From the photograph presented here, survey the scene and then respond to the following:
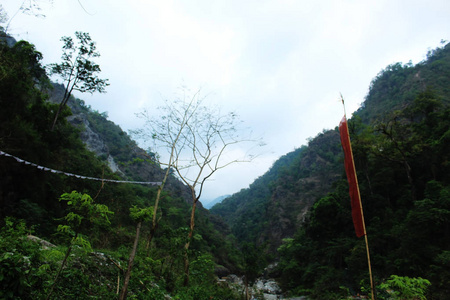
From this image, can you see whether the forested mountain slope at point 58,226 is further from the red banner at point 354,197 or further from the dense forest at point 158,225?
the red banner at point 354,197

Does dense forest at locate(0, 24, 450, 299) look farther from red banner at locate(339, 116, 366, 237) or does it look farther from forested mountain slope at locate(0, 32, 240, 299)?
red banner at locate(339, 116, 366, 237)

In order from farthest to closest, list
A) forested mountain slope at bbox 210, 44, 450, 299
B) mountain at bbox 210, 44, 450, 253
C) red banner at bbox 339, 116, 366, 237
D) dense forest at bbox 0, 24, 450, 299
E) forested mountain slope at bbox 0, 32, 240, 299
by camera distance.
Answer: mountain at bbox 210, 44, 450, 253 → forested mountain slope at bbox 210, 44, 450, 299 → dense forest at bbox 0, 24, 450, 299 → red banner at bbox 339, 116, 366, 237 → forested mountain slope at bbox 0, 32, 240, 299

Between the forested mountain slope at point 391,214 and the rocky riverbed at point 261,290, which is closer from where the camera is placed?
the forested mountain slope at point 391,214

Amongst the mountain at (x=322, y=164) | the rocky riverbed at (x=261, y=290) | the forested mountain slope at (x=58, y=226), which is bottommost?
the rocky riverbed at (x=261, y=290)

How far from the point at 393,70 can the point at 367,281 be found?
6431 centimetres

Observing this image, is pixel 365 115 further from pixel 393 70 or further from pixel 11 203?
A: pixel 11 203

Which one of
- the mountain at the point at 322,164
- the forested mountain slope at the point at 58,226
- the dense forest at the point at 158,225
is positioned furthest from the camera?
the mountain at the point at 322,164

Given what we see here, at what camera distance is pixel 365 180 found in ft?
69.6

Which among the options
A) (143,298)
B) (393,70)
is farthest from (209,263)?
(393,70)

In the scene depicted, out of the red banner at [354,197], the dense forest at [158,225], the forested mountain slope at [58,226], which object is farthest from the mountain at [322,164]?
the red banner at [354,197]

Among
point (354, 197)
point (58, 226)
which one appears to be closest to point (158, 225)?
point (58, 226)

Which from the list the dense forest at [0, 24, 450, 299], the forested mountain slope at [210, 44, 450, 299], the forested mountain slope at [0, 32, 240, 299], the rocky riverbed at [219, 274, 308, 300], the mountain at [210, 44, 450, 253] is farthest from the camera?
the mountain at [210, 44, 450, 253]

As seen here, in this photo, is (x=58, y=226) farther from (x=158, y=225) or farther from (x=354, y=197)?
(x=158, y=225)

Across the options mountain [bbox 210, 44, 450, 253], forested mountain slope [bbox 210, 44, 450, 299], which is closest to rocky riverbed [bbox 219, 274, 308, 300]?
forested mountain slope [bbox 210, 44, 450, 299]
